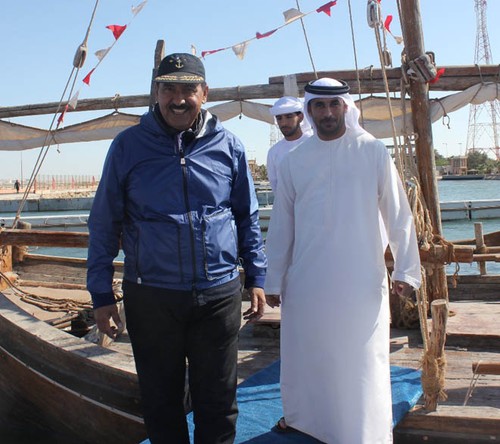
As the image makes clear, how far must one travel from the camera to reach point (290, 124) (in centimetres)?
462

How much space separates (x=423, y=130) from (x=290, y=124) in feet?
3.34

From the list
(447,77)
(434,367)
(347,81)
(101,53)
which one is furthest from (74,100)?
(434,367)

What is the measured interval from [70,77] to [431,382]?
4847 millimetres

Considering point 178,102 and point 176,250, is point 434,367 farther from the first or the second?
point 178,102

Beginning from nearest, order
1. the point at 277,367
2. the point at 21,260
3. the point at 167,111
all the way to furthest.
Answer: the point at 167,111 < the point at 277,367 < the point at 21,260

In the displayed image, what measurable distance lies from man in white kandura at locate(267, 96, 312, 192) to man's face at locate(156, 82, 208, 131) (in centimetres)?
214

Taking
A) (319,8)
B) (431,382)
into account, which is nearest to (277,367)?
(431,382)

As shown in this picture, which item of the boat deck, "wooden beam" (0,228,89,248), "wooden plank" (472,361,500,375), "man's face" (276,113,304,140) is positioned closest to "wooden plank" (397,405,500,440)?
the boat deck

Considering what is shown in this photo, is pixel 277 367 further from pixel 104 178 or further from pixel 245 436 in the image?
pixel 104 178

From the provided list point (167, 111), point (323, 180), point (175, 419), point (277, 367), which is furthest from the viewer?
point (277, 367)

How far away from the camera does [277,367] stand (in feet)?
12.3

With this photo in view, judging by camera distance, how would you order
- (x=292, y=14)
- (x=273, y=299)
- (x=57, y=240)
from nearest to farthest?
1. (x=273, y=299)
2. (x=57, y=240)
3. (x=292, y=14)

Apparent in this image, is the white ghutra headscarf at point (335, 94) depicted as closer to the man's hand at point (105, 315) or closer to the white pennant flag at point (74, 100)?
the man's hand at point (105, 315)

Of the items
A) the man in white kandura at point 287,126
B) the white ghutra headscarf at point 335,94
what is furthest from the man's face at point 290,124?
the white ghutra headscarf at point 335,94
